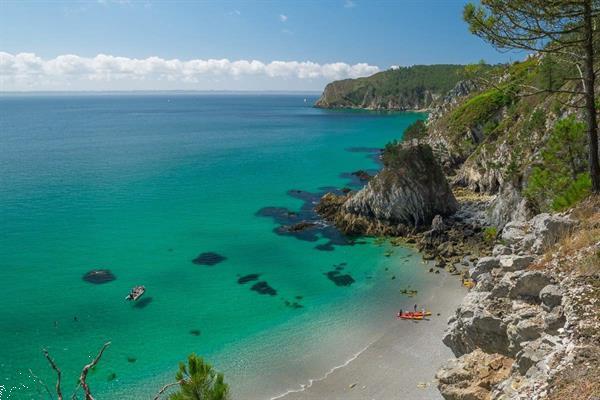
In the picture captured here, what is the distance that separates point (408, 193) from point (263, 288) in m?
25.1

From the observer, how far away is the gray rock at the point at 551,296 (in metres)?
11.9

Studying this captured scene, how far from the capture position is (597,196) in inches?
656

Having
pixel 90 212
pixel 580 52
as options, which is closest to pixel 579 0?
pixel 580 52

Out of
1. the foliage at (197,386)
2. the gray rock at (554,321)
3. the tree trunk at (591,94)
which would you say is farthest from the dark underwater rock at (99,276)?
the tree trunk at (591,94)

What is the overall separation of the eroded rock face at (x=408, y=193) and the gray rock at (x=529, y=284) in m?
42.2

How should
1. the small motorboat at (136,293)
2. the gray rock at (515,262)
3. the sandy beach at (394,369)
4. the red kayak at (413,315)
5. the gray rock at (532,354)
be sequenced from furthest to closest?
the small motorboat at (136,293)
the red kayak at (413,315)
the sandy beach at (394,369)
the gray rock at (515,262)
the gray rock at (532,354)

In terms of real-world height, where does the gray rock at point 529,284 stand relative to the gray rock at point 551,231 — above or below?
→ below

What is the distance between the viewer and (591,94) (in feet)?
54.7

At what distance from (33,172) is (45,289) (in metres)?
56.9

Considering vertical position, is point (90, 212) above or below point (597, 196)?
below


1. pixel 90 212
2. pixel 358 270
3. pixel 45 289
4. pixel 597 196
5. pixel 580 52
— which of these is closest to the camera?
pixel 597 196

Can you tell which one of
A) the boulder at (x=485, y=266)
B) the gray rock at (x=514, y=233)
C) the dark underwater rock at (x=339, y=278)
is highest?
the gray rock at (x=514, y=233)

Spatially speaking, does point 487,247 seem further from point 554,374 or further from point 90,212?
point 90,212

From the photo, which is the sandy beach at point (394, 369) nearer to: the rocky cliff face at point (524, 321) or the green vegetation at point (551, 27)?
the rocky cliff face at point (524, 321)
